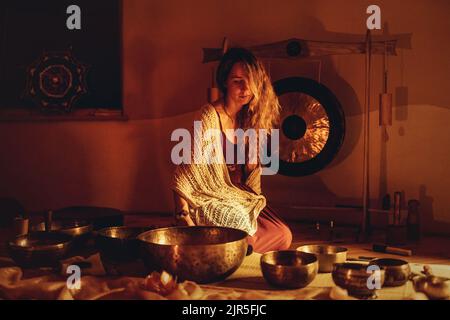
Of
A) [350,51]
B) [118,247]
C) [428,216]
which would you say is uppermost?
[350,51]

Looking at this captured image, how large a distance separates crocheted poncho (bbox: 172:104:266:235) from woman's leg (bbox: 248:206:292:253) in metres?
0.08

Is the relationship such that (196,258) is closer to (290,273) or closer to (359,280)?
(290,273)

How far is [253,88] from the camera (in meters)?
2.34

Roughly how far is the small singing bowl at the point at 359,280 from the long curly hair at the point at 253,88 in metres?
0.99

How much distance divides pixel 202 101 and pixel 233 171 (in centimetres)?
145

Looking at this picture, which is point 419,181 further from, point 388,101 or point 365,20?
point 365,20

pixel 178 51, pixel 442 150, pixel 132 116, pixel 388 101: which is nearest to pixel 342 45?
pixel 388 101

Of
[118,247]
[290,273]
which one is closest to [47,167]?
[118,247]

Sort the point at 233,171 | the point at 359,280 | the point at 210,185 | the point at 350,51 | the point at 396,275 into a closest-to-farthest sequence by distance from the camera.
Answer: the point at 359,280 → the point at 396,275 → the point at 210,185 → the point at 233,171 → the point at 350,51

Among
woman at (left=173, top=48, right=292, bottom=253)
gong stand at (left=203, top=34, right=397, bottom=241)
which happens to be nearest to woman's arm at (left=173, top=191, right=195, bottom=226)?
woman at (left=173, top=48, right=292, bottom=253)

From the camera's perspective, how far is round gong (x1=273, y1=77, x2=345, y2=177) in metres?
3.31

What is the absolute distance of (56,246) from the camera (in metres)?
1.88

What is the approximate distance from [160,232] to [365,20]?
2.27 meters

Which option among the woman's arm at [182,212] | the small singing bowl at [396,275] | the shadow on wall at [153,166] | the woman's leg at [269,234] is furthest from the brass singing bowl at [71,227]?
the shadow on wall at [153,166]
